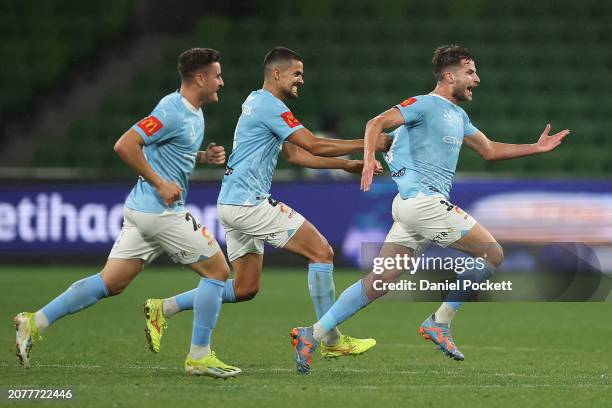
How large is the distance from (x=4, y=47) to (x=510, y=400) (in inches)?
654

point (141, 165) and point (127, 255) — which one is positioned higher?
point (141, 165)

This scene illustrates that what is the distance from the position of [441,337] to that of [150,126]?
263cm

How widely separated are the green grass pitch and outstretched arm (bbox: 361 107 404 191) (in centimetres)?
130

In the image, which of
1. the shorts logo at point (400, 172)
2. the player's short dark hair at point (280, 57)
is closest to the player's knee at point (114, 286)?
the player's short dark hair at point (280, 57)

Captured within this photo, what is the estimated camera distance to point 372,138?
25.3 feet

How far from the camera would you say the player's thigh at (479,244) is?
26.7 feet

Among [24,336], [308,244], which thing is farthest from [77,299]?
[308,244]

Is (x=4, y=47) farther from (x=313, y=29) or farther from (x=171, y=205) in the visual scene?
(x=171, y=205)

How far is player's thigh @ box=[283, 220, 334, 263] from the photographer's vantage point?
8.09 m

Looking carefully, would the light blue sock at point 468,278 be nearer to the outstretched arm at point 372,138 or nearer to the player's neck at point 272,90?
the outstretched arm at point 372,138

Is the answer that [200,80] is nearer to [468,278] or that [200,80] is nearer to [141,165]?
[141,165]

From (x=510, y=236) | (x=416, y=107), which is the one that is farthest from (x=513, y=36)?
(x=416, y=107)

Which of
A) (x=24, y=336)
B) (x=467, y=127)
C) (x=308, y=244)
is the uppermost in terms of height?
(x=467, y=127)

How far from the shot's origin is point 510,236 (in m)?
14.9
